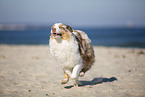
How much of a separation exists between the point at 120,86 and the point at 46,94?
7.36 ft

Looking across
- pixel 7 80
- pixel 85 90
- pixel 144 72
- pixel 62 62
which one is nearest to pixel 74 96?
pixel 85 90

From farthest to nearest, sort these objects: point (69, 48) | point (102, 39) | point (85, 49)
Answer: point (102, 39)
point (85, 49)
point (69, 48)

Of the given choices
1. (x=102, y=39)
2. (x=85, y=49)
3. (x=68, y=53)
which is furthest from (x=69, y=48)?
(x=102, y=39)

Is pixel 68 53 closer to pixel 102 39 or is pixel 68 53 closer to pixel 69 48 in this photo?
pixel 69 48

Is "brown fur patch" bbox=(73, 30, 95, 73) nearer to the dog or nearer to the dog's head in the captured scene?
the dog

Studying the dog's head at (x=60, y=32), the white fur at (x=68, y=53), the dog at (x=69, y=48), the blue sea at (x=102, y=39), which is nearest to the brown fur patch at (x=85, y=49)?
the dog at (x=69, y=48)

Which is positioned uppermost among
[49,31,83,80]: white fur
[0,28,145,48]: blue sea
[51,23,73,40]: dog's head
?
[51,23,73,40]: dog's head

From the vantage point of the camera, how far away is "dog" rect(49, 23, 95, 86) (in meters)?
3.97

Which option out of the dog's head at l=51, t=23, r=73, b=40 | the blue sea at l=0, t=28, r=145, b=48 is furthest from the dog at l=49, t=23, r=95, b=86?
the blue sea at l=0, t=28, r=145, b=48

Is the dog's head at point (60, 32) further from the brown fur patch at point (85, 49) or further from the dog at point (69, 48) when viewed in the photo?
the brown fur patch at point (85, 49)

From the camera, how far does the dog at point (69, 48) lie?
3.97m

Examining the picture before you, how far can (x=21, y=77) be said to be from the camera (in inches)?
243

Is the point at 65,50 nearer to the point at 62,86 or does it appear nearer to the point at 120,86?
the point at 62,86

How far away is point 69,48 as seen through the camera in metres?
3.95
